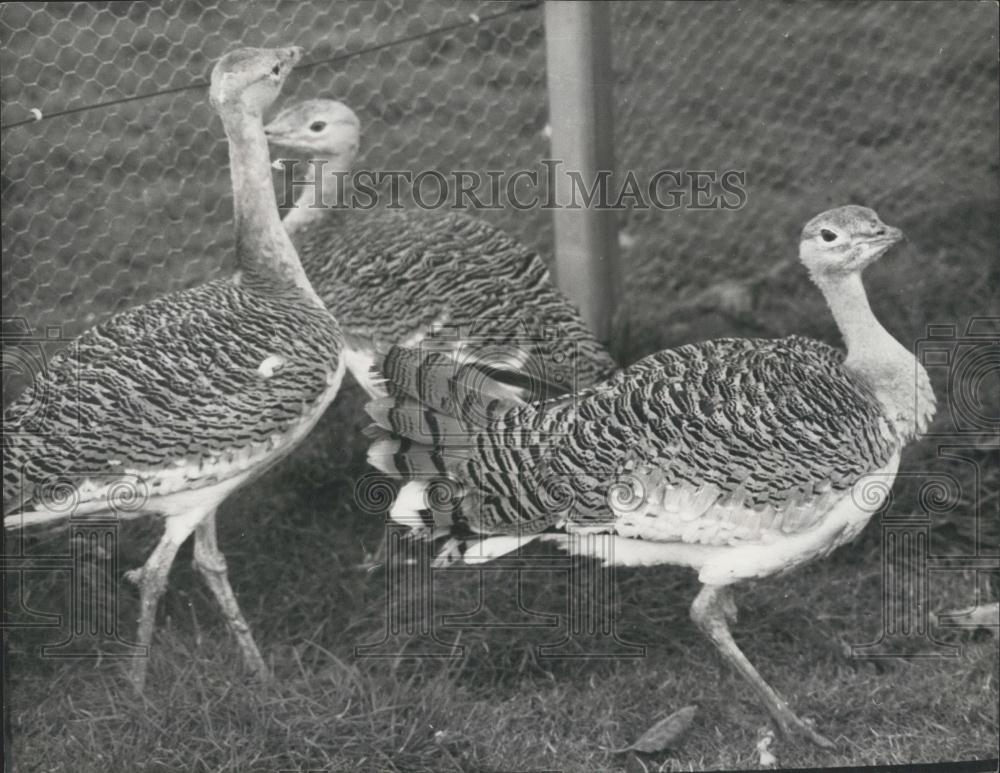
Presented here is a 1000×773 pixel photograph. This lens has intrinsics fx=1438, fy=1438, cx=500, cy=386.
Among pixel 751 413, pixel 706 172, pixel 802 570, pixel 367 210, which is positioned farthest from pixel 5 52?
pixel 802 570

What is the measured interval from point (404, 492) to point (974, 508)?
5.51ft

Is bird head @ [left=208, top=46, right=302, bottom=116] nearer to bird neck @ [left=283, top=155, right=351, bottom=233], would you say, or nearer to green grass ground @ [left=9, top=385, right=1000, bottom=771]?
bird neck @ [left=283, top=155, right=351, bottom=233]

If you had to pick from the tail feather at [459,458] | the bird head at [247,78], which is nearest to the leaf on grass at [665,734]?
the tail feather at [459,458]

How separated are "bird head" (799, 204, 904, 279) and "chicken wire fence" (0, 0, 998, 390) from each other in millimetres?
692

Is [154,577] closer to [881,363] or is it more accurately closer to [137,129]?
[137,129]

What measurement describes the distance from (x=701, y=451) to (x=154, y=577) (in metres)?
Result: 1.35

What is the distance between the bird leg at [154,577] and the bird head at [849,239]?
1.64m

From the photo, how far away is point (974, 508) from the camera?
4.08 meters

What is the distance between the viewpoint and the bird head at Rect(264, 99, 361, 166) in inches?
147

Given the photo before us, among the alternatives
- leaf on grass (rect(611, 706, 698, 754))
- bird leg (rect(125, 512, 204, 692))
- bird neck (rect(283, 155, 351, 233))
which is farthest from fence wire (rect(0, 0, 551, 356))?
leaf on grass (rect(611, 706, 698, 754))

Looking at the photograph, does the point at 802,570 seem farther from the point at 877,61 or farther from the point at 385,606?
the point at 877,61

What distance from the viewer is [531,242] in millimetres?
4723

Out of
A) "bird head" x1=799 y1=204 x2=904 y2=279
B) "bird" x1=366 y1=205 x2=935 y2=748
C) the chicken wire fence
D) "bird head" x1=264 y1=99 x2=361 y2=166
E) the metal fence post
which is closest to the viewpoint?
"bird" x1=366 y1=205 x2=935 y2=748

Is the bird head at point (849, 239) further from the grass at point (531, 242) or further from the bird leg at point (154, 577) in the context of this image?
the bird leg at point (154, 577)
